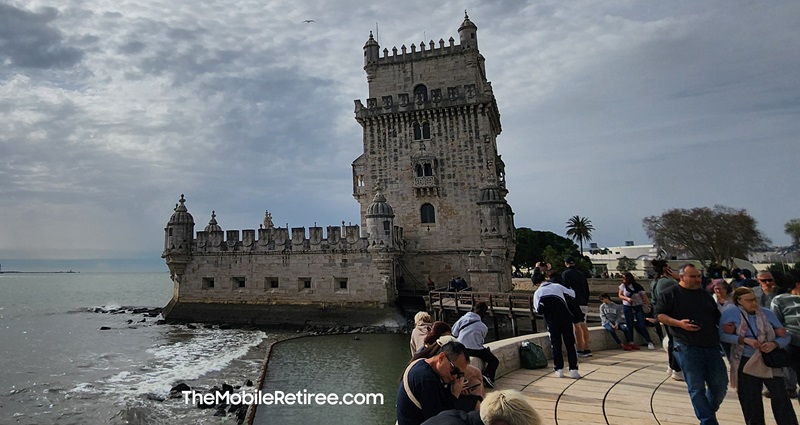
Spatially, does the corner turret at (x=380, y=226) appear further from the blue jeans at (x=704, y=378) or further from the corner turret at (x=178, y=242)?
the blue jeans at (x=704, y=378)

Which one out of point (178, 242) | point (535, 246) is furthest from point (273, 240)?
point (535, 246)

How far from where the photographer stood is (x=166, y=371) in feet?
54.0

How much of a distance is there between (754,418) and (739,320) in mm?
1005

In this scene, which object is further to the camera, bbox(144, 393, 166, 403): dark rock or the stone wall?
the stone wall

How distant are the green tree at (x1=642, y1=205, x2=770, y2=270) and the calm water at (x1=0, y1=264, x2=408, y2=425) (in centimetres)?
3395

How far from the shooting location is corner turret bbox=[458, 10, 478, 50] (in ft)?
89.3

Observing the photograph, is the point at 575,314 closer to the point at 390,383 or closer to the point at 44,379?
the point at 390,383

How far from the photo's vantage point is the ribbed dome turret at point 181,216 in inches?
1117

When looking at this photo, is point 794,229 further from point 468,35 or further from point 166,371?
point 166,371

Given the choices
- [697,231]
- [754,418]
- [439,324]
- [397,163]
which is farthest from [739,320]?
[697,231]

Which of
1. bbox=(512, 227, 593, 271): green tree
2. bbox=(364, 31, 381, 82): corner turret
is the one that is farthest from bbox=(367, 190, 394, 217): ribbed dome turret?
bbox=(512, 227, 593, 271): green tree

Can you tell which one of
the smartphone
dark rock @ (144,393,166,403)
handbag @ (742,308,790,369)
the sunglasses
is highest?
the sunglasses

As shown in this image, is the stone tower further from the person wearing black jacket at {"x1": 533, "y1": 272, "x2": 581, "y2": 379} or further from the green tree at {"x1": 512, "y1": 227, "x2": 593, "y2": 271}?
the green tree at {"x1": 512, "y1": 227, "x2": 593, "y2": 271}

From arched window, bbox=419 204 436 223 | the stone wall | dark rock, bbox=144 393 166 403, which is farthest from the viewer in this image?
arched window, bbox=419 204 436 223
